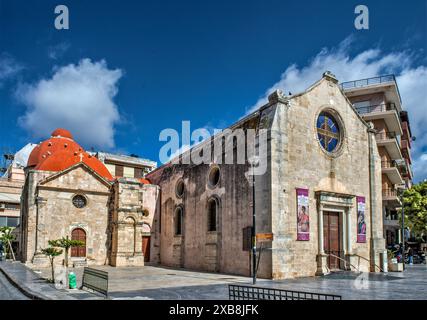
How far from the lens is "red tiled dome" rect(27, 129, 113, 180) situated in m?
31.8

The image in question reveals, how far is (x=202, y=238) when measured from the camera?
1062 inches

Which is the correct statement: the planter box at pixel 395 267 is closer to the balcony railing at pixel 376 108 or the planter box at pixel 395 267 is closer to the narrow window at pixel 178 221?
the narrow window at pixel 178 221

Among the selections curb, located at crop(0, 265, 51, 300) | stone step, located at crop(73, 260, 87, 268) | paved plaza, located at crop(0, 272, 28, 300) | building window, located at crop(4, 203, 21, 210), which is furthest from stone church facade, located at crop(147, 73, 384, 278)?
building window, located at crop(4, 203, 21, 210)

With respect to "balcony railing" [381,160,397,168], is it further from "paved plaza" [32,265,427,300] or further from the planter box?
"paved plaza" [32,265,427,300]

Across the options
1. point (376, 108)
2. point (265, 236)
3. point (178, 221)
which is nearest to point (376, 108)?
point (376, 108)

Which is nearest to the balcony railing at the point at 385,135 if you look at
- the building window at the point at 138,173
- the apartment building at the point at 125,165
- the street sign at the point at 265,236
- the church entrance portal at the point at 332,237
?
the church entrance portal at the point at 332,237

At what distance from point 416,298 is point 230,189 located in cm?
1243

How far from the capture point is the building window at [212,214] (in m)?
26.0

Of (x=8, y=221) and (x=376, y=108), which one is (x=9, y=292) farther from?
(x=8, y=221)

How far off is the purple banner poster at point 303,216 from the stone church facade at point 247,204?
0.17ft

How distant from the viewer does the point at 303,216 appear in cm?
2178

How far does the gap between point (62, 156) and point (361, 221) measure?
74.6 feet

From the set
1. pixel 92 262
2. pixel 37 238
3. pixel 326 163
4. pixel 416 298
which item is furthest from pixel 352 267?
pixel 37 238

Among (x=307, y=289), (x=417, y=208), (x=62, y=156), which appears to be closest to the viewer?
(x=307, y=289)
